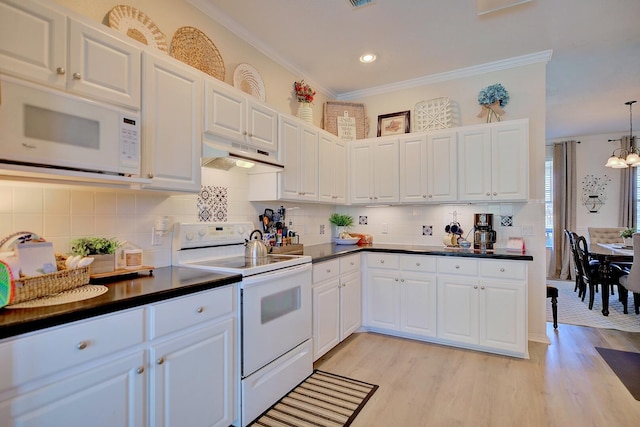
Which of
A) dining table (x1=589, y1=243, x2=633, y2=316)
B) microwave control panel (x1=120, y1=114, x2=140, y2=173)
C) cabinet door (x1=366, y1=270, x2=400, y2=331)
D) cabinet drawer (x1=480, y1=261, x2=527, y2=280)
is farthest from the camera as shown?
dining table (x1=589, y1=243, x2=633, y2=316)

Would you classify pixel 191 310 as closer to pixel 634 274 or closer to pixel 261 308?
pixel 261 308

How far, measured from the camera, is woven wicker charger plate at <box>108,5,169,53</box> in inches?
75.9

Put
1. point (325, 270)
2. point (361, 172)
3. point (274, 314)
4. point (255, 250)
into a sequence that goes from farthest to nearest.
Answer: point (361, 172) → point (325, 270) → point (255, 250) → point (274, 314)

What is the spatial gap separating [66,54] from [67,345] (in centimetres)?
121

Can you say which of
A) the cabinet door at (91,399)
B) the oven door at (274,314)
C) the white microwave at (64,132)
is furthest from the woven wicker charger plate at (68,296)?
the oven door at (274,314)

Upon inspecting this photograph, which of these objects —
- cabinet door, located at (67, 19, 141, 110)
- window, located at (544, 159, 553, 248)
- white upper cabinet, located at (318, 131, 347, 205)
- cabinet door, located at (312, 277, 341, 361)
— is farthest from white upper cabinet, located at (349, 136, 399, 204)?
window, located at (544, 159, 553, 248)

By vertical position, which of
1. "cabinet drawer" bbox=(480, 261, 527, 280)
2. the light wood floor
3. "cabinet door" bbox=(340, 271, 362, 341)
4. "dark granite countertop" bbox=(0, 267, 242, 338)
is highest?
"dark granite countertop" bbox=(0, 267, 242, 338)

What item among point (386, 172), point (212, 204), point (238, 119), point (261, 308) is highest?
point (238, 119)

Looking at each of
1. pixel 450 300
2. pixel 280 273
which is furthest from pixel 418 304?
pixel 280 273

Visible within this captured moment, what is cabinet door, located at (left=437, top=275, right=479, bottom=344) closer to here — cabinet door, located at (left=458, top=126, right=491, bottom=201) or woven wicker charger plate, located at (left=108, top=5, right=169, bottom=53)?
cabinet door, located at (left=458, top=126, right=491, bottom=201)

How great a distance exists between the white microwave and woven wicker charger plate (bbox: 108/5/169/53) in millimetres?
695

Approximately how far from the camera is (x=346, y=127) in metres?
4.00

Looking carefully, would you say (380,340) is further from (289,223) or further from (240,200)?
(240,200)

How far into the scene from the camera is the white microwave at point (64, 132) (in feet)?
4.09
